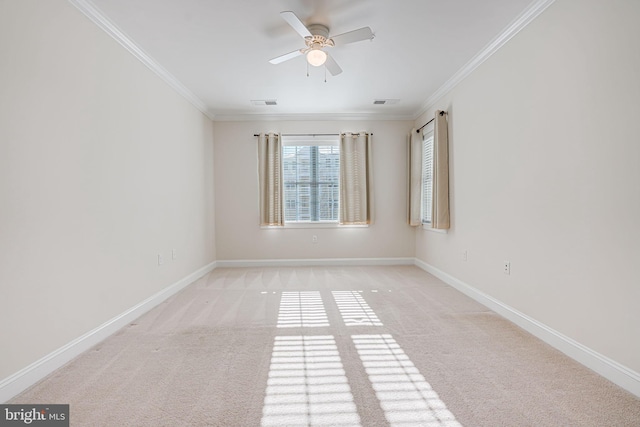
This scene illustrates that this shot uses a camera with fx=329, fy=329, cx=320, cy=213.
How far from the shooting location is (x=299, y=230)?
550 cm

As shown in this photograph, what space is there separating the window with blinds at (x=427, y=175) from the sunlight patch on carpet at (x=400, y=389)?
2.84 m

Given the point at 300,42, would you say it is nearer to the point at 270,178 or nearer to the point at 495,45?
the point at 495,45

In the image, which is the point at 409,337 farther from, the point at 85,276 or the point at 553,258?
the point at 85,276

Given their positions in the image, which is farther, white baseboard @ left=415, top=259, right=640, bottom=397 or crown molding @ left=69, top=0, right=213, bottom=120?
crown molding @ left=69, top=0, right=213, bottom=120

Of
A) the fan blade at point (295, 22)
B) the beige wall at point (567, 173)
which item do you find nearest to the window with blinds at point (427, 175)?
the beige wall at point (567, 173)

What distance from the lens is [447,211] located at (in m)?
4.09

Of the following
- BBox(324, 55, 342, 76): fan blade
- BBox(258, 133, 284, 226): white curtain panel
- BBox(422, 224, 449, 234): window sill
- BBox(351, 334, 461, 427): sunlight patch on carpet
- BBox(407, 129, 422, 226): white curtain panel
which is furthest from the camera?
BBox(258, 133, 284, 226): white curtain panel

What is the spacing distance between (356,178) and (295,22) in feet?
10.4

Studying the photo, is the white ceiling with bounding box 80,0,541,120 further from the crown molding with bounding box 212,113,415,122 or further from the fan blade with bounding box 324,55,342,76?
the crown molding with bounding box 212,113,415,122

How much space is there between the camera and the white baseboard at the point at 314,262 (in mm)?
5430

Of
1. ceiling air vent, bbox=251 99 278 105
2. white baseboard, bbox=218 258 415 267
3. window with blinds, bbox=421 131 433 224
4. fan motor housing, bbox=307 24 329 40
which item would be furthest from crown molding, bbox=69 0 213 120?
window with blinds, bbox=421 131 433 224

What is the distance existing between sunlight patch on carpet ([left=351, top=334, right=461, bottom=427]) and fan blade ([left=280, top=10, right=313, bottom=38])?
2.39 meters

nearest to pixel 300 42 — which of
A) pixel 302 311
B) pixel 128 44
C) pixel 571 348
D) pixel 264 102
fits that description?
pixel 128 44

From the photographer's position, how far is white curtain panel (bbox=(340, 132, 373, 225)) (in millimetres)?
5352
